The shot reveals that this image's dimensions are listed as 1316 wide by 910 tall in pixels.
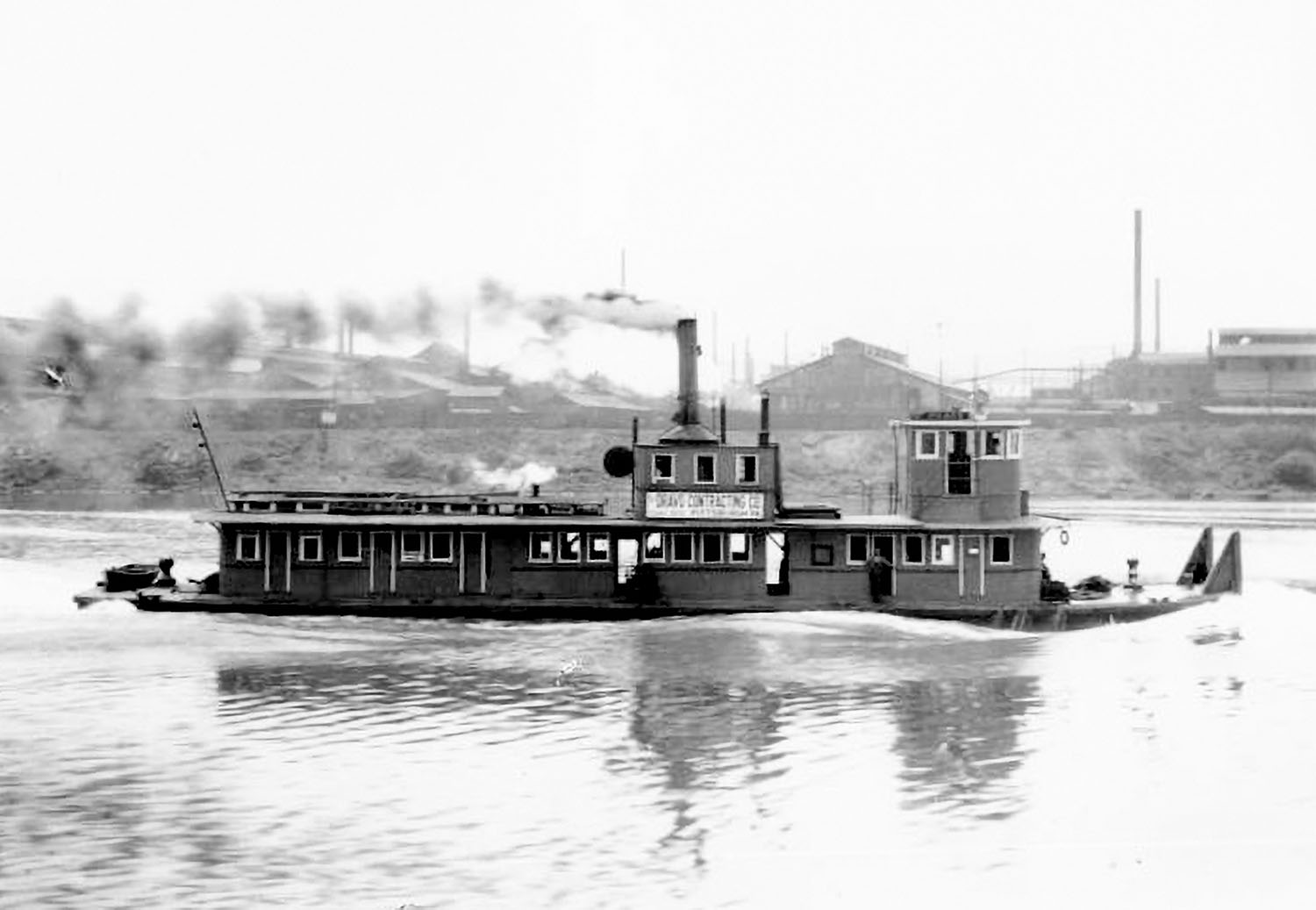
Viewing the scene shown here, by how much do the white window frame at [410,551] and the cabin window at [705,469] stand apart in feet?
26.8

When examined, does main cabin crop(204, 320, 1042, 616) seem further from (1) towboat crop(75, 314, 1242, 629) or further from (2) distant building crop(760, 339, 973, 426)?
(2) distant building crop(760, 339, 973, 426)

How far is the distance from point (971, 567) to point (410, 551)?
16.0 m

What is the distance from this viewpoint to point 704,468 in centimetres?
4388

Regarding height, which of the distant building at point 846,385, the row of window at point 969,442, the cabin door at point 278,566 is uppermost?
the distant building at point 846,385

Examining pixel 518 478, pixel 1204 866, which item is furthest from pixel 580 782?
pixel 518 478

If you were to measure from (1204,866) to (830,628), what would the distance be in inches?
799

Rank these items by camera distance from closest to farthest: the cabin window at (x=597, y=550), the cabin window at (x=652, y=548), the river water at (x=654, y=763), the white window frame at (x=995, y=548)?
the river water at (x=654, y=763)
the white window frame at (x=995, y=548)
the cabin window at (x=652, y=548)
the cabin window at (x=597, y=550)

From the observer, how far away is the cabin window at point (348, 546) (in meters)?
44.8

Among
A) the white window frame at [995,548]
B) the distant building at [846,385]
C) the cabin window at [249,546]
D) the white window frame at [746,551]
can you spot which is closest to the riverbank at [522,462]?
the distant building at [846,385]

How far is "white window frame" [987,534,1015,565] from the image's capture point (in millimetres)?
43188

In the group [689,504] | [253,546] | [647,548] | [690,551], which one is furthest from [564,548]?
[253,546]

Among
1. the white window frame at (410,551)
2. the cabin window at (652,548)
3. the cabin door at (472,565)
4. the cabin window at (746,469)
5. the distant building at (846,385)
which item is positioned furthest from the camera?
the distant building at (846,385)

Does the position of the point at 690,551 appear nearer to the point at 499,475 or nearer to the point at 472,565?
the point at 472,565

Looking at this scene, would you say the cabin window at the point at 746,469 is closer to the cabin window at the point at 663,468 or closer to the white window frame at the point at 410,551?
the cabin window at the point at 663,468
